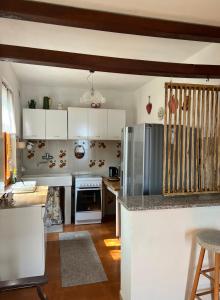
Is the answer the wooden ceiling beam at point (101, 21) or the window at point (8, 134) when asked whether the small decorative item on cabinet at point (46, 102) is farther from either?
the wooden ceiling beam at point (101, 21)

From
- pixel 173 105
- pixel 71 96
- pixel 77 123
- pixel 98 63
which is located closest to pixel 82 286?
pixel 173 105

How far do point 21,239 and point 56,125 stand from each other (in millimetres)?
2254

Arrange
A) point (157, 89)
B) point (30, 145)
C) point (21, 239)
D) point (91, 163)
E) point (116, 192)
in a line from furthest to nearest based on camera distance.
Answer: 1. point (91, 163)
2. point (30, 145)
3. point (157, 89)
4. point (116, 192)
5. point (21, 239)

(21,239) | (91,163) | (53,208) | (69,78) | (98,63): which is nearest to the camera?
(98,63)

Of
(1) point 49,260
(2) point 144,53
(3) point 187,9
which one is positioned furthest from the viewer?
(1) point 49,260

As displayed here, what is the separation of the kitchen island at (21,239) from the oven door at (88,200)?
1704 millimetres

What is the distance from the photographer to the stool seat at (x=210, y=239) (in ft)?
5.45

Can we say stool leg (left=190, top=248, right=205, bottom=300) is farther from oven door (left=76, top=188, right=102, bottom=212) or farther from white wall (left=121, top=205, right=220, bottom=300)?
oven door (left=76, top=188, right=102, bottom=212)

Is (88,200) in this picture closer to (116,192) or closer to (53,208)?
(53,208)

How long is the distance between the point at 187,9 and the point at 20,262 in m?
2.72

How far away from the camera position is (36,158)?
14.4 feet

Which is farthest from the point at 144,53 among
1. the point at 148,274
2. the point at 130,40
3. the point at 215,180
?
the point at 148,274

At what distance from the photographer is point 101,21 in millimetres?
1684

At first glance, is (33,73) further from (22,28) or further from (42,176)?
(42,176)
